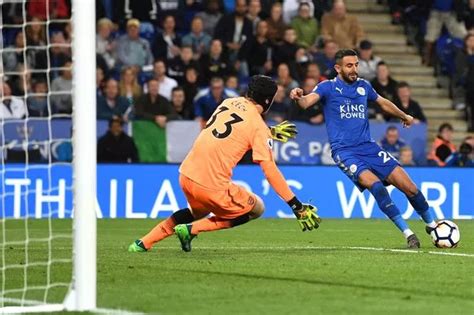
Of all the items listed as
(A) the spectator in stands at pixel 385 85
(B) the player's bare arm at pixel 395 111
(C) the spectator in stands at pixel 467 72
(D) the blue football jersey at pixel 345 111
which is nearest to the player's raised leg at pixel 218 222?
(D) the blue football jersey at pixel 345 111

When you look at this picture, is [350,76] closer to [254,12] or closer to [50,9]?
[50,9]

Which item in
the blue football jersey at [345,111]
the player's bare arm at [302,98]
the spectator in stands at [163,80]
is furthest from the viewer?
the spectator in stands at [163,80]

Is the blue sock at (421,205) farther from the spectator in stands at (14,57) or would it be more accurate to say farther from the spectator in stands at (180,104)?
the spectator in stands at (14,57)

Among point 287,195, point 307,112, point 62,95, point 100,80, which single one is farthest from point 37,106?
point 287,195

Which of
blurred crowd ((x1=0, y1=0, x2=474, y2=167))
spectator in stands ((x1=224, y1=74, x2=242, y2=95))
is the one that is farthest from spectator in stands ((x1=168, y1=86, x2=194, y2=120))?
spectator in stands ((x1=224, y1=74, x2=242, y2=95))

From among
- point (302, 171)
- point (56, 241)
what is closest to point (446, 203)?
point (302, 171)

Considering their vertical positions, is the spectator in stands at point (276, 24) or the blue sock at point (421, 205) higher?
the spectator in stands at point (276, 24)

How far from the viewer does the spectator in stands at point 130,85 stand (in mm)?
20781

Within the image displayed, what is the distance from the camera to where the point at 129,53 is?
2161 cm

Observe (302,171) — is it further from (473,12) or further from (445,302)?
(445,302)

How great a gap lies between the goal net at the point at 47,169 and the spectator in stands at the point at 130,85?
1.13m

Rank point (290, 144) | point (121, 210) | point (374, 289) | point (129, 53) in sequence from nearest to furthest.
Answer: point (374, 289)
point (121, 210)
point (290, 144)
point (129, 53)

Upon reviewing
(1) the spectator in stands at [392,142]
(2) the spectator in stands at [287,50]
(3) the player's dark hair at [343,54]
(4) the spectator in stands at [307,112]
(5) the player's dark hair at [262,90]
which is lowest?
(1) the spectator in stands at [392,142]

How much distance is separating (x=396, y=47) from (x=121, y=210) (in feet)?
27.1
